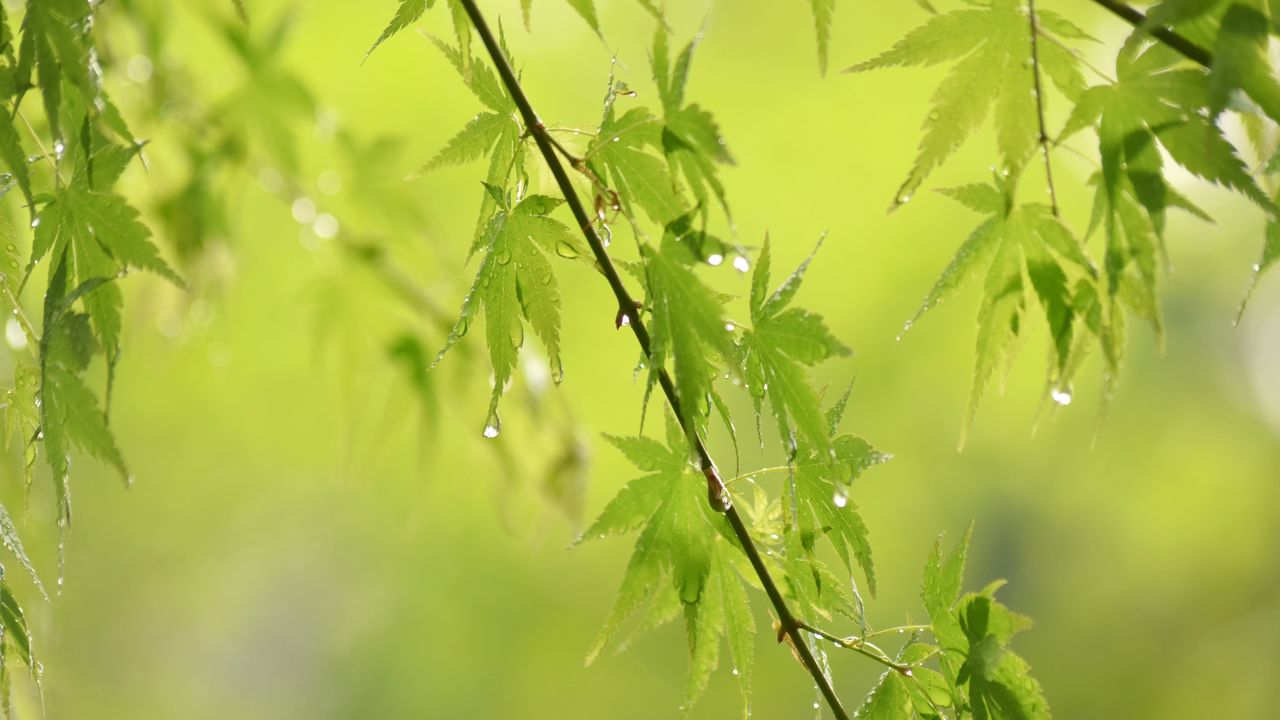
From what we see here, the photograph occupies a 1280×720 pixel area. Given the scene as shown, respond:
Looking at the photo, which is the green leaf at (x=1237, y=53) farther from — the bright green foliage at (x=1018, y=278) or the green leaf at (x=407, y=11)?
the green leaf at (x=407, y=11)

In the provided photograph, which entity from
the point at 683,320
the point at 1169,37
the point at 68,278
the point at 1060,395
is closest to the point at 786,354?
the point at 683,320

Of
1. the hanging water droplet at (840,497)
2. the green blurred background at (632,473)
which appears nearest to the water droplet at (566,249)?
the hanging water droplet at (840,497)

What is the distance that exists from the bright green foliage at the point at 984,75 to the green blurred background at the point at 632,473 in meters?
3.00

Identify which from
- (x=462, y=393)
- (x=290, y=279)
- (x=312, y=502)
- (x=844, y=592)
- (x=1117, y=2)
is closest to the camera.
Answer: (x=1117, y=2)

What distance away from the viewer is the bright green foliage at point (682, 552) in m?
0.70

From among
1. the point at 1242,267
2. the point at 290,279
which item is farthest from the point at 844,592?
the point at 1242,267

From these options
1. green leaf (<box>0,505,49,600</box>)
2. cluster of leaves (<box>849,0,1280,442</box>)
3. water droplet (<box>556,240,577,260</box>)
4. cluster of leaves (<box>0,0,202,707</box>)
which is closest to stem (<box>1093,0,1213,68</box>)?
cluster of leaves (<box>849,0,1280,442</box>)

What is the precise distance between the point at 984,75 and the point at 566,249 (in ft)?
0.96

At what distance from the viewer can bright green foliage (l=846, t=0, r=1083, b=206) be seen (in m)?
0.66

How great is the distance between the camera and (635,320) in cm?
64

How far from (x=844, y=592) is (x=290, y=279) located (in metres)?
3.74

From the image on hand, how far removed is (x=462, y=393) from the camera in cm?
165

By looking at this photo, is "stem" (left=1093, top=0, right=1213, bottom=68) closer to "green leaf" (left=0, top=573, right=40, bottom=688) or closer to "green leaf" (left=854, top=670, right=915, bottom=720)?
"green leaf" (left=854, top=670, right=915, bottom=720)

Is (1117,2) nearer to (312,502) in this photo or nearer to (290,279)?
(290,279)
